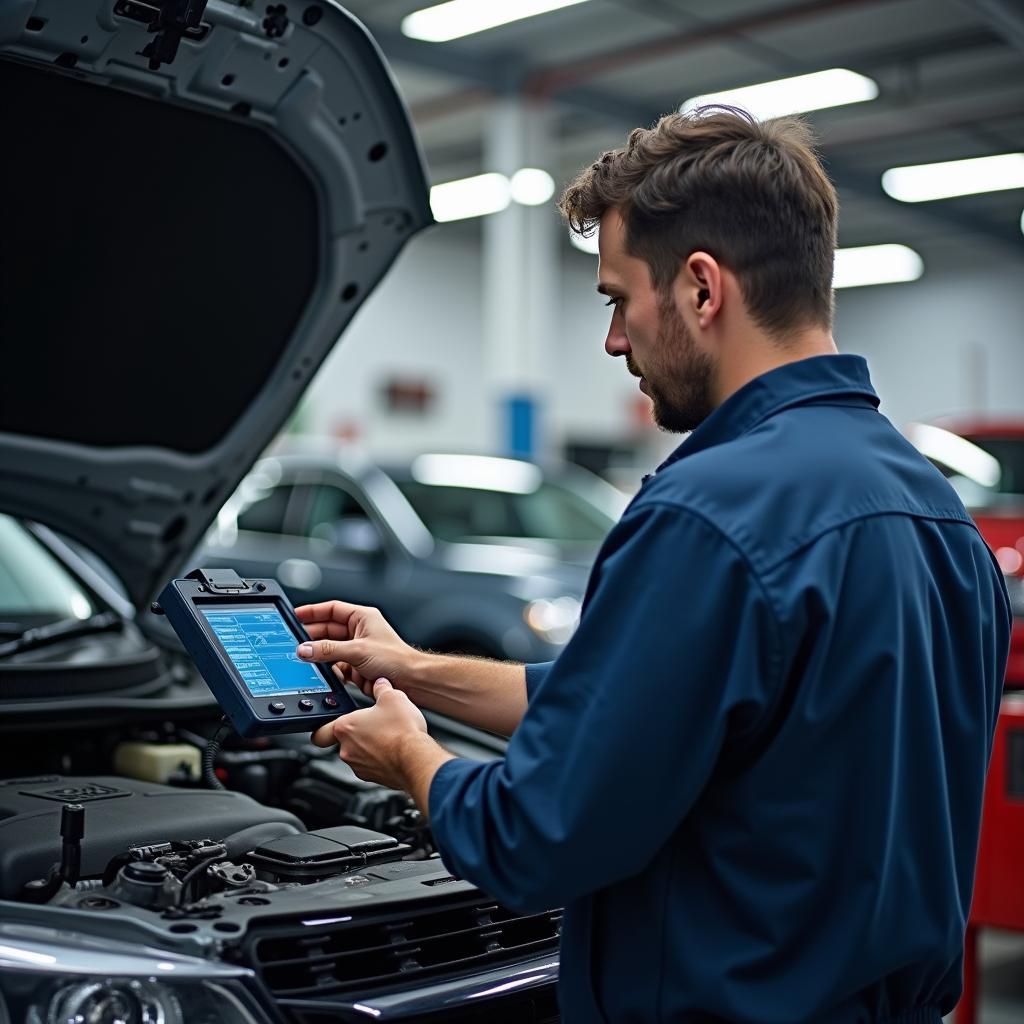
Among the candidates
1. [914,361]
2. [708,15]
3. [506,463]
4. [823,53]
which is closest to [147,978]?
[506,463]

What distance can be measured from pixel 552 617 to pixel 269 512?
83.0 inches

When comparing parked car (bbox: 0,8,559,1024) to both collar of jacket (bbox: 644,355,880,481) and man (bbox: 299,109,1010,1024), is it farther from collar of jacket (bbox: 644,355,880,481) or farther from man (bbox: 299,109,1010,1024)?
collar of jacket (bbox: 644,355,880,481)

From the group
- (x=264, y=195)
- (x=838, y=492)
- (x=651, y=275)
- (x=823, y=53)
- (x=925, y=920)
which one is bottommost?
(x=925, y=920)

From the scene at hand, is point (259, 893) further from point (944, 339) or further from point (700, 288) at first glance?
point (944, 339)

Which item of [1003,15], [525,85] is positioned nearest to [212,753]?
[1003,15]

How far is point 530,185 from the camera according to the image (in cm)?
1206

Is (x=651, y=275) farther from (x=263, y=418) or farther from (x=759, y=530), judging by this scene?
(x=263, y=418)

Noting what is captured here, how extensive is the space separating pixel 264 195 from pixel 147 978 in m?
1.59

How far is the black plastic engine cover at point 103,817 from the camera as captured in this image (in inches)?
75.2

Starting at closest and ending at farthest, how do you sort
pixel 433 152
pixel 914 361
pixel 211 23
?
pixel 211 23 → pixel 433 152 → pixel 914 361

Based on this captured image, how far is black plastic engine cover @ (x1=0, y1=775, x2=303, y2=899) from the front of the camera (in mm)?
1909

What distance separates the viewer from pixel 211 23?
85.4 inches

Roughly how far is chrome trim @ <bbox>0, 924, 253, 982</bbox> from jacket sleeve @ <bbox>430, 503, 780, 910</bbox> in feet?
1.45

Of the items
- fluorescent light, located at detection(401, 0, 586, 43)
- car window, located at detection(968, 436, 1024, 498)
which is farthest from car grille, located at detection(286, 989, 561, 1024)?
fluorescent light, located at detection(401, 0, 586, 43)
